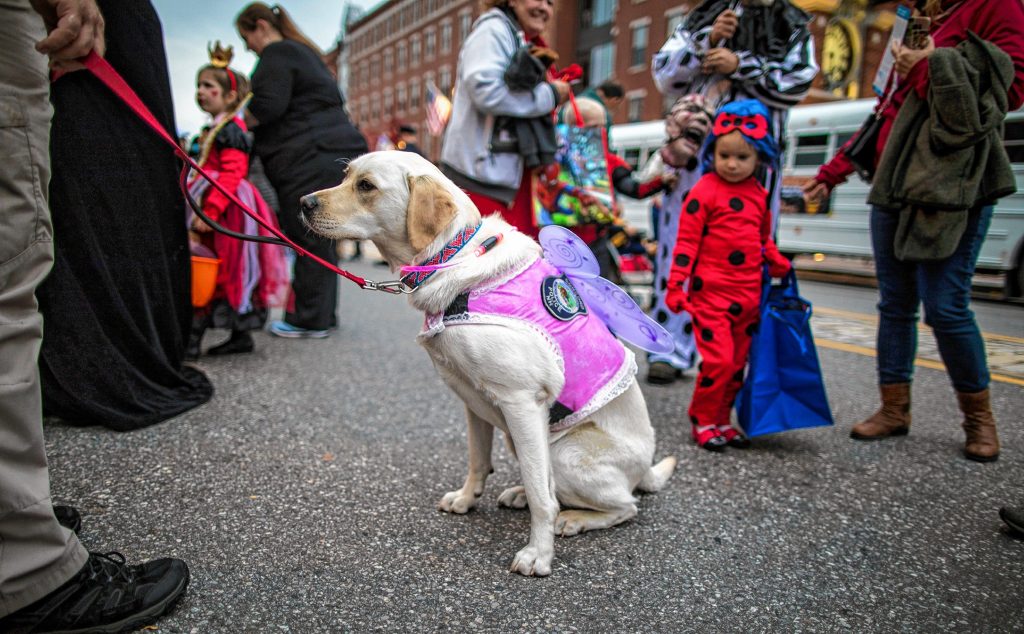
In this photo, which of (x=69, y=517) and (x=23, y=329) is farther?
(x=69, y=517)

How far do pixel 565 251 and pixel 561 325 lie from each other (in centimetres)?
33

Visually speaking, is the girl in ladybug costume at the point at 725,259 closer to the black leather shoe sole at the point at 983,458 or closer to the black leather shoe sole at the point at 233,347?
the black leather shoe sole at the point at 983,458

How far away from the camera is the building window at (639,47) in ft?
84.5

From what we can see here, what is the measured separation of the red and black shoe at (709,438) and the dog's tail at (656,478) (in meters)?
0.49

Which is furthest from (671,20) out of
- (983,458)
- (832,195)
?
(983,458)

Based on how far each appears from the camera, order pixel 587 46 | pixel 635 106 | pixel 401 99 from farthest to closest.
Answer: pixel 401 99 → pixel 587 46 → pixel 635 106

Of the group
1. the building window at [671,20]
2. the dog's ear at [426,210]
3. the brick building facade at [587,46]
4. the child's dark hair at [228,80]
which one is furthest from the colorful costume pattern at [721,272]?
the building window at [671,20]

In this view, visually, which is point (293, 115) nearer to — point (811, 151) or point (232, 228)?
point (232, 228)

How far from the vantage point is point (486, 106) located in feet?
11.0

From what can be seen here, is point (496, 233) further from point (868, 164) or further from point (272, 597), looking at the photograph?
point (868, 164)

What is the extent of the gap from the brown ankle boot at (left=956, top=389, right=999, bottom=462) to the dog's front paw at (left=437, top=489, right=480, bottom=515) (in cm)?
234

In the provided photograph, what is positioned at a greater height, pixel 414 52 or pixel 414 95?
pixel 414 52

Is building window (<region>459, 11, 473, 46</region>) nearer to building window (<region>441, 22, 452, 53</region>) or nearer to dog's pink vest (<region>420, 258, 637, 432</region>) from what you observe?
building window (<region>441, 22, 452, 53</region>)

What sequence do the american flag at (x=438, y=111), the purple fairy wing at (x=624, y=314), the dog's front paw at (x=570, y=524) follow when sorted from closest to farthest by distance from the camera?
1. the dog's front paw at (x=570, y=524)
2. the purple fairy wing at (x=624, y=314)
3. the american flag at (x=438, y=111)
